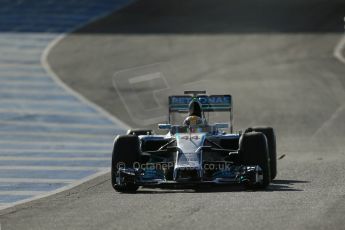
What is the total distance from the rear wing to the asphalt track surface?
181 centimetres

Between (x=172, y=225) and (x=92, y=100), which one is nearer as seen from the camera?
(x=172, y=225)

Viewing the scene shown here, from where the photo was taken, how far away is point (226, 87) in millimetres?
32500

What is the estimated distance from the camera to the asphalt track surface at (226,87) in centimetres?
1355

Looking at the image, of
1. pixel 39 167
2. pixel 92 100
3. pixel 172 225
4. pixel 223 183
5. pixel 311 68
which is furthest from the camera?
pixel 311 68

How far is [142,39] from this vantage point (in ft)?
132

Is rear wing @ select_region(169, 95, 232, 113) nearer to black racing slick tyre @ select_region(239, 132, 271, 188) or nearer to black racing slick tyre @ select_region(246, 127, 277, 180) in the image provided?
black racing slick tyre @ select_region(246, 127, 277, 180)

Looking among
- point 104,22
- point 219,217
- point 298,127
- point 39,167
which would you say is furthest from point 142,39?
point 219,217

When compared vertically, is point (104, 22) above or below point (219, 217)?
above

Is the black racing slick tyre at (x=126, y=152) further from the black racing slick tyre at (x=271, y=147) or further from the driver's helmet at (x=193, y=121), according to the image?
the black racing slick tyre at (x=271, y=147)

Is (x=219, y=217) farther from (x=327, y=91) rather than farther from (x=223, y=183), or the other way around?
(x=327, y=91)

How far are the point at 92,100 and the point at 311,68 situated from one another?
816 centimetres

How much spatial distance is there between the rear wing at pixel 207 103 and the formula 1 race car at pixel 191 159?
104 cm

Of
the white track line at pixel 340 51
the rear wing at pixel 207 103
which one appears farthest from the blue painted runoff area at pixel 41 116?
the white track line at pixel 340 51

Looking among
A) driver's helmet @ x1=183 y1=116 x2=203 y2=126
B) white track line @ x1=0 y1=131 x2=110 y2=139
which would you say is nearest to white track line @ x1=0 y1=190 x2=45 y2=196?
driver's helmet @ x1=183 y1=116 x2=203 y2=126
